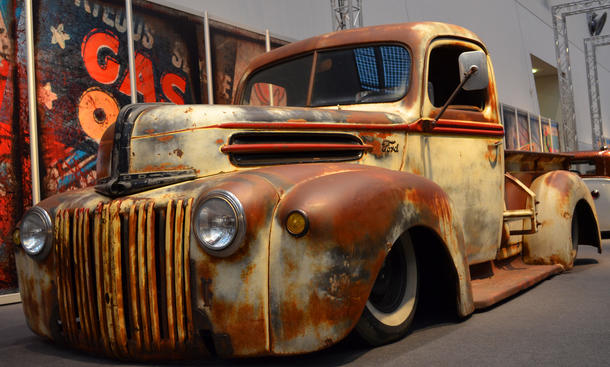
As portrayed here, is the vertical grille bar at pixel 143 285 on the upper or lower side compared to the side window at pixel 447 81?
lower

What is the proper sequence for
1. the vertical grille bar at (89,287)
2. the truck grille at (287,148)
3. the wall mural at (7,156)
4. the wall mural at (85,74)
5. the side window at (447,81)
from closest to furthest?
the vertical grille bar at (89,287) < the truck grille at (287,148) < the side window at (447,81) < the wall mural at (7,156) < the wall mural at (85,74)

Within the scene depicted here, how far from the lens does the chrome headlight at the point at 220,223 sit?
2.48 m

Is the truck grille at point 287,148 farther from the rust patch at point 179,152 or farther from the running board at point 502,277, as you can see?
the running board at point 502,277

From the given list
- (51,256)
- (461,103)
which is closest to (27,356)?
(51,256)

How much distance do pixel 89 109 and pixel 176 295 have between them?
4943 mm

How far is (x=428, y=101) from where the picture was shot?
12.7ft

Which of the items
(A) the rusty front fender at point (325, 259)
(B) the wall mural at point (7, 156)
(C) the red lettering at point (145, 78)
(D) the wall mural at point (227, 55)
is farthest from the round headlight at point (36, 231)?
(D) the wall mural at point (227, 55)

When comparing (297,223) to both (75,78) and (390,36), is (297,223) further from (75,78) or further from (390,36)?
(75,78)

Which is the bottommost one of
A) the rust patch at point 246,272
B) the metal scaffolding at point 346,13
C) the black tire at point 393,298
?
the black tire at point 393,298

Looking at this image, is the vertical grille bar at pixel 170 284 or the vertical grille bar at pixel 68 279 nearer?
the vertical grille bar at pixel 170 284

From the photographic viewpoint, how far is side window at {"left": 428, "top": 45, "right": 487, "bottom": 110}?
4.06 m

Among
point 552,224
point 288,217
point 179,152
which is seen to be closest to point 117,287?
point 179,152

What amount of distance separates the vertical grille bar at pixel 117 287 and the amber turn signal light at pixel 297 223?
0.76 metres

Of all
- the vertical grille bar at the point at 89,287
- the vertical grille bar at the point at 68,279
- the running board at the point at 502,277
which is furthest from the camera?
the running board at the point at 502,277
